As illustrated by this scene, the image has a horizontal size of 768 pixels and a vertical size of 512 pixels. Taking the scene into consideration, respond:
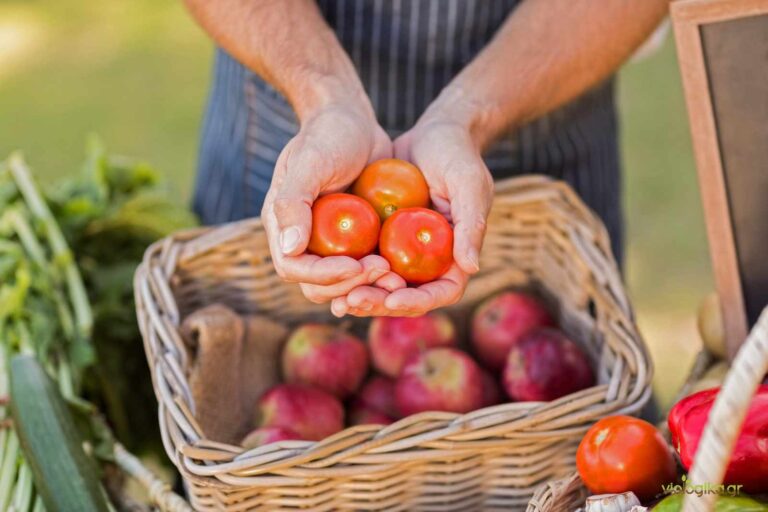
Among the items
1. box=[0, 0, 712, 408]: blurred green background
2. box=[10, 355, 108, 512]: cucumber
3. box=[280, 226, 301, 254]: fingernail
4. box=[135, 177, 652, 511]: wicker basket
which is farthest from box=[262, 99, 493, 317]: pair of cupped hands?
box=[0, 0, 712, 408]: blurred green background

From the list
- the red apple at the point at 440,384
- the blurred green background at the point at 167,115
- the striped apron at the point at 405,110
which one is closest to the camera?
the red apple at the point at 440,384

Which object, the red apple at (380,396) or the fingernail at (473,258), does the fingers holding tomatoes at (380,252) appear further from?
the red apple at (380,396)

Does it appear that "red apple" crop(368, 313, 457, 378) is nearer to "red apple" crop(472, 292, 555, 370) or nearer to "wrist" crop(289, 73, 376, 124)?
"red apple" crop(472, 292, 555, 370)

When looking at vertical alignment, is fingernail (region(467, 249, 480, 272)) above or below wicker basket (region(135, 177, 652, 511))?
above

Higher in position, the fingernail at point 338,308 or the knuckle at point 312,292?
the knuckle at point 312,292

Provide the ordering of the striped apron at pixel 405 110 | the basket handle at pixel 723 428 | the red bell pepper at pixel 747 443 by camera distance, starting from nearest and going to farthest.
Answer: the basket handle at pixel 723 428, the red bell pepper at pixel 747 443, the striped apron at pixel 405 110

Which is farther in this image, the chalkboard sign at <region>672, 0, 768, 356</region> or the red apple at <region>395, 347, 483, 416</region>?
the red apple at <region>395, 347, 483, 416</region>

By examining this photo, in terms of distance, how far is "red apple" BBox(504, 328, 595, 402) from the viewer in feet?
5.52

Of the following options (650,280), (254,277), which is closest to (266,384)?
(254,277)

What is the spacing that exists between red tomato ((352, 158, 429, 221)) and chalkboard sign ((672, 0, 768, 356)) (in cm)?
43

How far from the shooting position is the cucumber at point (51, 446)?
4.99 ft

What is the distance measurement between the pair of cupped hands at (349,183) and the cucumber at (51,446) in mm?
514

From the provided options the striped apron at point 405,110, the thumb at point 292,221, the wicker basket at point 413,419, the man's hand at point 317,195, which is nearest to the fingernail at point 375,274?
→ the man's hand at point 317,195

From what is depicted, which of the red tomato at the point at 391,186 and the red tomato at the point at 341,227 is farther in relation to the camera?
the red tomato at the point at 391,186
